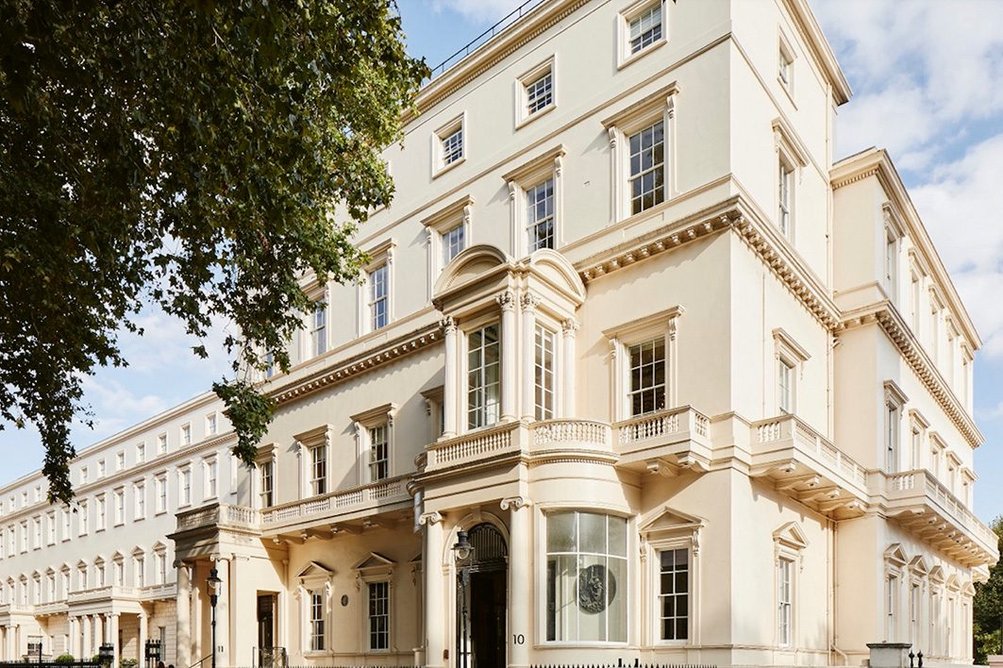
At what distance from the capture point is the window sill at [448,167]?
28.7 meters

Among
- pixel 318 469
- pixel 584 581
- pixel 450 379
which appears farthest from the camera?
pixel 318 469

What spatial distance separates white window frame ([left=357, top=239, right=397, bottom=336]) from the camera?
30.5 metres

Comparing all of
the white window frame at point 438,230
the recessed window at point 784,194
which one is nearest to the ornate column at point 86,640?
the white window frame at point 438,230

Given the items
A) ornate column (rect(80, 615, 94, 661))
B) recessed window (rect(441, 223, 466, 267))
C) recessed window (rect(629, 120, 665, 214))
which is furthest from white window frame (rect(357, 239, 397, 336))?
ornate column (rect(80, 615, 94, 661))

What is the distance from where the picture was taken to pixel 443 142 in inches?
1184

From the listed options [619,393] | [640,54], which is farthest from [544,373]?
[640,54]

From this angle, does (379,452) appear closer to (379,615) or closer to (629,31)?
(379,615)

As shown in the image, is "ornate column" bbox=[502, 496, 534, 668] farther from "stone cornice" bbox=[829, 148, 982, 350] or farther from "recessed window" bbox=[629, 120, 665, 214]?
"stone cornice" bbox=[829, 148, 982, 350]

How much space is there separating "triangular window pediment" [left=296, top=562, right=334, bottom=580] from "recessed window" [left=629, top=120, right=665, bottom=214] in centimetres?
1456

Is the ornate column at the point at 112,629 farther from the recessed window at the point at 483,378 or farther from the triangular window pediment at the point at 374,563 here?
the recessed window at the point at 483,378

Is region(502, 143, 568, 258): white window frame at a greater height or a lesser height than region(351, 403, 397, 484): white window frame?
greater

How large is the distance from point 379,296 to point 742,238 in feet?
44.6

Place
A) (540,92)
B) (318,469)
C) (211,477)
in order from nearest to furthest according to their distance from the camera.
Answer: (540,92), (318,469), (211,477)

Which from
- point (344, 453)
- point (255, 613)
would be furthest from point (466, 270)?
point (255, 613)
